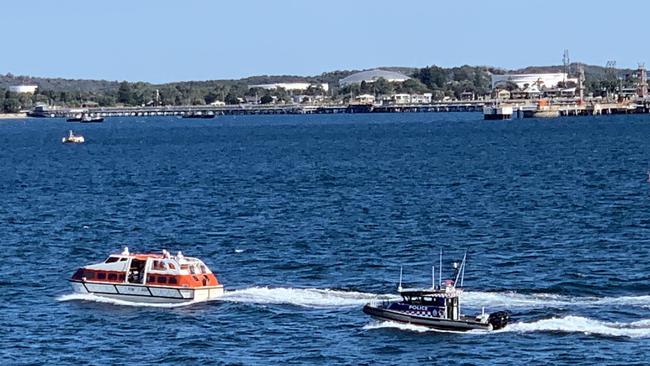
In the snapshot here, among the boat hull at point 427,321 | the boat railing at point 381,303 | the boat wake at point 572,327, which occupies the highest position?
the boat railing at point 381,303

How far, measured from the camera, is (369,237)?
89.4 m

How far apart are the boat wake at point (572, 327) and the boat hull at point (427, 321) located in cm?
17

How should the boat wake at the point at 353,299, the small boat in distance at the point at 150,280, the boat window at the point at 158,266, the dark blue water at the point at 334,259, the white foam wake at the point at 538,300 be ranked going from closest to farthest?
the dark blue water at the point at 334,259, the white foam wake at the point at 538,300, the boat wake at the point at 353,299, the small boat in distance at the point at 150,280, the boat window at the point at 158,266

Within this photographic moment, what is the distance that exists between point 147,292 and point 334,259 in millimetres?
14697

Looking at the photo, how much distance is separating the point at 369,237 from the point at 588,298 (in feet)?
84.9

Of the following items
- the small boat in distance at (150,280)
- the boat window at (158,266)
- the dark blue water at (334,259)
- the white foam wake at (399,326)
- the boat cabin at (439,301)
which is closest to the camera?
the dark blue water at (334,259)

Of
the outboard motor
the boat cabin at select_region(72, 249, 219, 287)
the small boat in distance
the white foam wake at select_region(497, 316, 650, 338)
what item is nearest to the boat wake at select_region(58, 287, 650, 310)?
the small boat in distance

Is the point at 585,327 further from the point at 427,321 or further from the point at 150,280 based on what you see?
the point at 150,280

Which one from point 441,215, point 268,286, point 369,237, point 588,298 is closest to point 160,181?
point 441,215

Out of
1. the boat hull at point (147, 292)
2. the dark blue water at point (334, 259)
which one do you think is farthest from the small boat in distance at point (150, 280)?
the dark blue water at point (334, 259)

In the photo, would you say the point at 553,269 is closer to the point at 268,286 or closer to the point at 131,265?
the point at 268,286

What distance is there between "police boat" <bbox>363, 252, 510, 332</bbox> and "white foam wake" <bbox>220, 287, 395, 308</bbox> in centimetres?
529

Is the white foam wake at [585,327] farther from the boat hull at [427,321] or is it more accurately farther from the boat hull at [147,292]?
the boat hull at [147,292]

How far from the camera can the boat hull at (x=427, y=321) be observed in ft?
192
